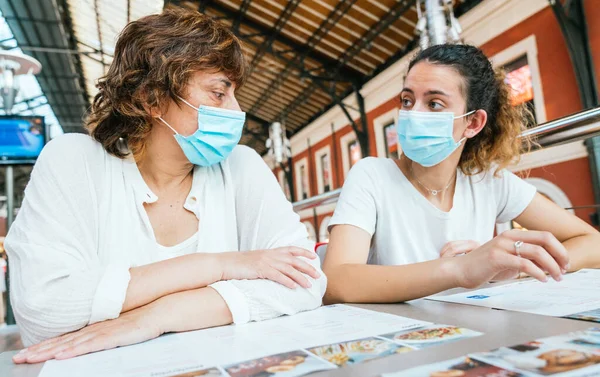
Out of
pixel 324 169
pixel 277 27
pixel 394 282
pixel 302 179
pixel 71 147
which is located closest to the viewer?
pixel 394 282

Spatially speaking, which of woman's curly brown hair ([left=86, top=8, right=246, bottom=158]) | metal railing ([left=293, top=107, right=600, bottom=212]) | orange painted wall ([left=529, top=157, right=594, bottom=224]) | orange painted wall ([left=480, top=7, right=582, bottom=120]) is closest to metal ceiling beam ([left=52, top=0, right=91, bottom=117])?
orange painted wall ([left=480, top=7, right=582, bottom=120])

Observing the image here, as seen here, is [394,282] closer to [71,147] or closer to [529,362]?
[529,362]

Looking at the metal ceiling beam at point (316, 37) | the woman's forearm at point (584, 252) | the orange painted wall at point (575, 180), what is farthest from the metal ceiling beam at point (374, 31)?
the woman's forearm at point (584, 252)

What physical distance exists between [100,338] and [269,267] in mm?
328

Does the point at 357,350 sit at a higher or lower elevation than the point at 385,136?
lower

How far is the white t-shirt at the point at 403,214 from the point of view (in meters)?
1.30

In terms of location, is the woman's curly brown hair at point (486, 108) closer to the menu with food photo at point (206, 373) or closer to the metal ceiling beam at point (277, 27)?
the menu with food photo at point (206, 373)

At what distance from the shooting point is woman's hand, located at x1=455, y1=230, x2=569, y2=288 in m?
0.77

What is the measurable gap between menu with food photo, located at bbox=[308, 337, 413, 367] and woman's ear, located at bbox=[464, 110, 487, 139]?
3.40 feet

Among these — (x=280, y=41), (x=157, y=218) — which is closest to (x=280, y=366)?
(x=157, y=218)

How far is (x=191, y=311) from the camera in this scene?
2.51 feet

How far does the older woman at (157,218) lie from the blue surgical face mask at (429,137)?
48 centimetres

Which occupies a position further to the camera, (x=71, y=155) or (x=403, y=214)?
(x=403, y=214)

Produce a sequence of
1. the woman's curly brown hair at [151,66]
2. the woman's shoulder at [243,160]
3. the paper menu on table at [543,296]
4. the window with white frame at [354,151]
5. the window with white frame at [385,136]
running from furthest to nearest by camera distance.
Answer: the window with white frame at [354,151] < the window with white frame at [385,136] < the woman's shoulder at [243,160] < the woman's curly brown hair at [151,66] < the paper menu on table at [543,296]
